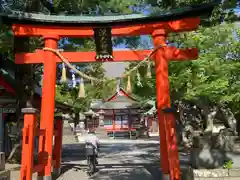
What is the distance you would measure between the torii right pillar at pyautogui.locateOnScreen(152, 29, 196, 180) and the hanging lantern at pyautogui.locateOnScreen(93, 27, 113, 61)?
4.35ft

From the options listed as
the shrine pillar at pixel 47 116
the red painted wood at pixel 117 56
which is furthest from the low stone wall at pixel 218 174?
the shrine pillar at pixel 47 116

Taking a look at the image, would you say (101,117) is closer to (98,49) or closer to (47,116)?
(98,49)

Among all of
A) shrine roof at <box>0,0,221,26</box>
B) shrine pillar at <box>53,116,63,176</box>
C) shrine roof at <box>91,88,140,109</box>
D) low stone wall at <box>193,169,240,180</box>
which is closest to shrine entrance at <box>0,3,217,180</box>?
shrine roof at <box>0,0,221,26</box>

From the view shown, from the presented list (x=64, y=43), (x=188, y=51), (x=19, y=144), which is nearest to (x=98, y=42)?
(x=188, y=51)

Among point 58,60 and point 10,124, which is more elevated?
point 58,60

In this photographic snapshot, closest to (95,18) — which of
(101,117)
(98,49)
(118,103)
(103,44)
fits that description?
(103,44)

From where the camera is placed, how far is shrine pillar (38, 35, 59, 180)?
8.91 meters

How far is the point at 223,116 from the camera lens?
2022 cm

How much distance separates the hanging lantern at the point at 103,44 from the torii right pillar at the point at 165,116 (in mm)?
1327

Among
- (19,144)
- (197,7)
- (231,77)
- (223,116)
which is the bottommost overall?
(19,144)

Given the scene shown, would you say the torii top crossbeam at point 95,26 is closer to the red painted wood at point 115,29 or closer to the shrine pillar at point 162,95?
the red painted wood at point 115,29

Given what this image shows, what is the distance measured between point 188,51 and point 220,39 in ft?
17.6

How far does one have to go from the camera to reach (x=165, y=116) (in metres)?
8.34

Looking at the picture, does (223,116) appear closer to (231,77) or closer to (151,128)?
(231,77)
